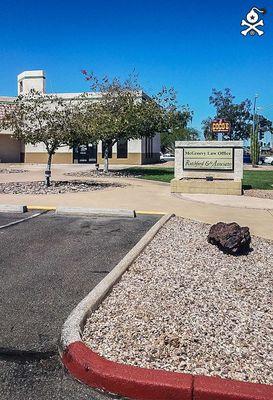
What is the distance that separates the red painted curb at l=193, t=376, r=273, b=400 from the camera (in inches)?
114

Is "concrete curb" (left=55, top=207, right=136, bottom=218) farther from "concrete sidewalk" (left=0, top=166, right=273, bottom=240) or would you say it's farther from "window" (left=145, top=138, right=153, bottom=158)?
"window" (left=145, top=138, right=153, bottom=158)

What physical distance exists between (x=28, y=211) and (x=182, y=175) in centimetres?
755

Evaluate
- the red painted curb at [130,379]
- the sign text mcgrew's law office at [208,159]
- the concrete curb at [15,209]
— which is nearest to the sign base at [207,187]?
the sign text mcgrew's law office at [208,159]

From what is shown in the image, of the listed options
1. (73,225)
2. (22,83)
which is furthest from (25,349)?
(22,83)

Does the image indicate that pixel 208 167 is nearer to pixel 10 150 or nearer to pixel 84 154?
pixel 84 154

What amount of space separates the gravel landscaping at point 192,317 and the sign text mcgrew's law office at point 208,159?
993 centimetres

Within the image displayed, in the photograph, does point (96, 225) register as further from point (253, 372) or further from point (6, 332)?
point (253, 372)

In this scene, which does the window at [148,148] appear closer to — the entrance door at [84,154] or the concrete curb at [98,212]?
the entrance door at [84,154]

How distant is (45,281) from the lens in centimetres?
529

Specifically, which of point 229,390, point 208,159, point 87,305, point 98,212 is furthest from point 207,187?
point 229,390

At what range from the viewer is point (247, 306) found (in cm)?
443

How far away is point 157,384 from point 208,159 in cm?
1378

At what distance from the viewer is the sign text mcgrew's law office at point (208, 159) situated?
628 inches

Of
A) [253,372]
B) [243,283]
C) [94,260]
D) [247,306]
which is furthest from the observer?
[94,260]
